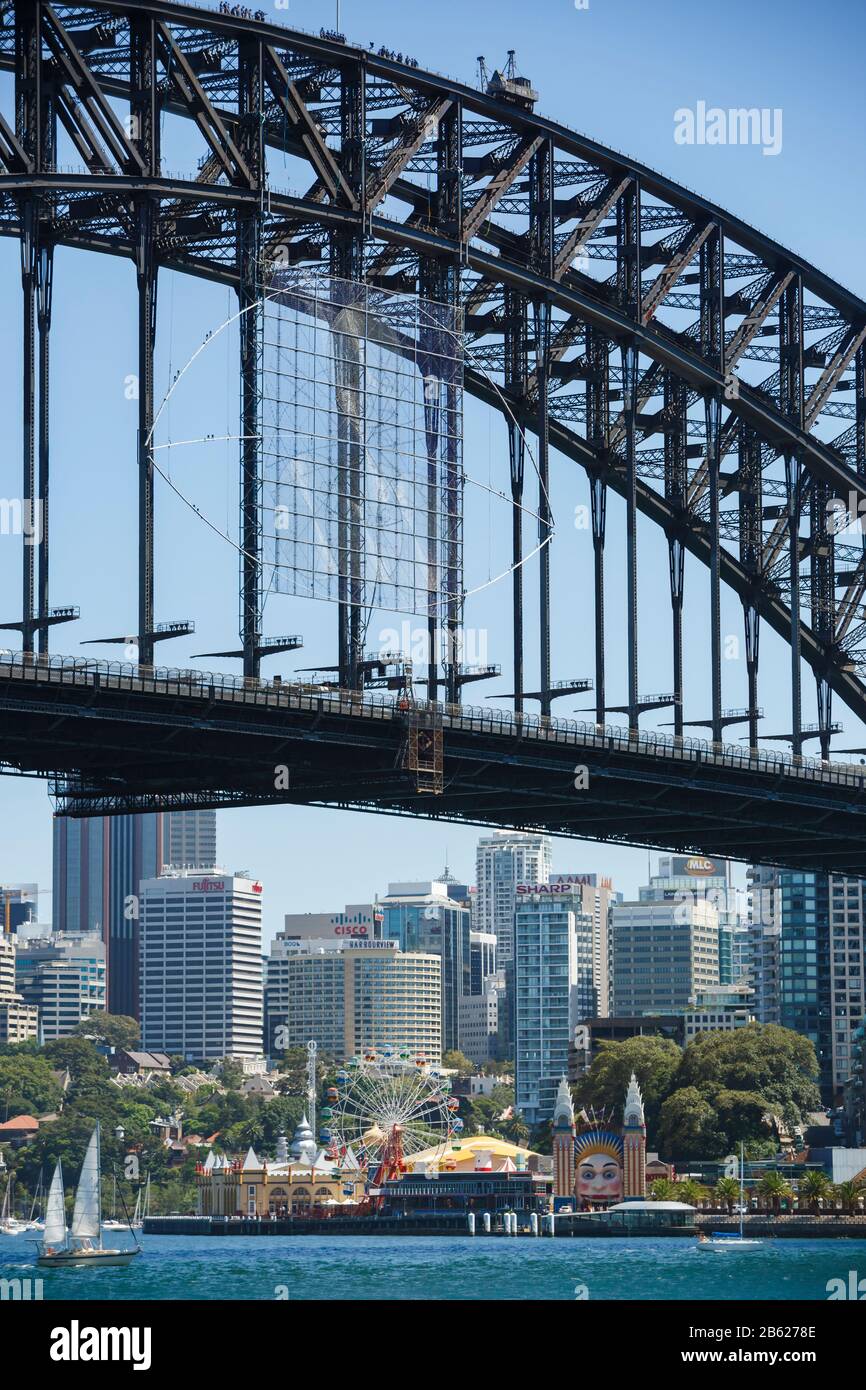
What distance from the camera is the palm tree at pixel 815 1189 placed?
161625 millimetres

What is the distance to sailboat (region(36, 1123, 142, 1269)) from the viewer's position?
12369 centimetres

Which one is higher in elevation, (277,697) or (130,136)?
(130,136)

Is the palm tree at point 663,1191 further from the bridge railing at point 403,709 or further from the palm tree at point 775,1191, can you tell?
the bridge railing at point 403,709

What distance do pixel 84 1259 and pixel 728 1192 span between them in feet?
166

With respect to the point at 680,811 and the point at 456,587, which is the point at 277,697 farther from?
the point at 680,811

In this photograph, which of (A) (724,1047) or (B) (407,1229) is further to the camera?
(B) (407,1229)

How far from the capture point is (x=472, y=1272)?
361 feet

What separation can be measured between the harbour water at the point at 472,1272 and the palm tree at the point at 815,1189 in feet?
32.1

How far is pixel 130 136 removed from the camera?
3167 inches

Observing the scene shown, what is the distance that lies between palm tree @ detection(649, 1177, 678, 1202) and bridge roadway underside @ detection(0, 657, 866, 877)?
69435mm
